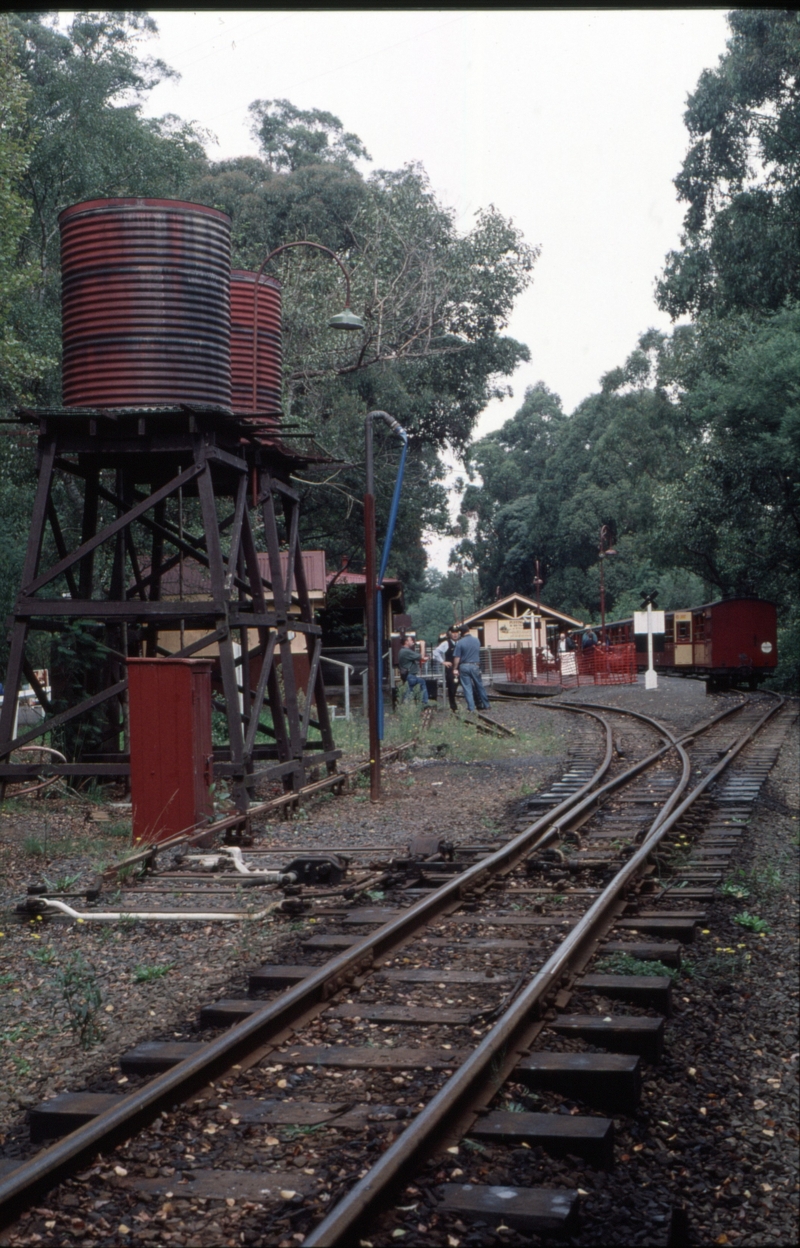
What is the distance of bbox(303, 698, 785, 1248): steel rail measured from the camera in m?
3.06

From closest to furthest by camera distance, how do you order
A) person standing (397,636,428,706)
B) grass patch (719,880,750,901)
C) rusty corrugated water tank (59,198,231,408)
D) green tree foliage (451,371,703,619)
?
grass patch (719,880,750,901) → rusty corrugated water tank (59,198,231,408) → person standing (397,636,428,706) → green tree foliage (451,371,703,619)

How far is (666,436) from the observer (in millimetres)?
49000

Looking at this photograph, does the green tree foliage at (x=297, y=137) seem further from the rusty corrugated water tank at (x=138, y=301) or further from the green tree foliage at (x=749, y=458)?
the rusty corrugated water tank at (x=138, y=301)

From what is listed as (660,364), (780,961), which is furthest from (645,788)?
(660,364)

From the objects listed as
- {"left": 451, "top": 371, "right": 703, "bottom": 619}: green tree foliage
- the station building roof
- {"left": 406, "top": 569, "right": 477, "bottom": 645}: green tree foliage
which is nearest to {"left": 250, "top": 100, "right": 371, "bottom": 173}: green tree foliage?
{"left": 451, "top": 371, "right": 703, "bottom": 619}: green tree foliage

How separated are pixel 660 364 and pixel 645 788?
36.2 metres

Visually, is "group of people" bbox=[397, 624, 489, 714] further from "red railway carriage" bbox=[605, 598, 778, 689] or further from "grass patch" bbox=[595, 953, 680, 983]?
"grass patch" bbox=[595, 953, 680, 983]

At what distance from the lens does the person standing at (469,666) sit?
2328cm

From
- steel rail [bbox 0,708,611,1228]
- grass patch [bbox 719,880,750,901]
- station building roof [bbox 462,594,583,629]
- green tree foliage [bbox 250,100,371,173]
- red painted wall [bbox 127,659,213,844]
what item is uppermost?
green tree foliage [bbox 250,100,371,173]

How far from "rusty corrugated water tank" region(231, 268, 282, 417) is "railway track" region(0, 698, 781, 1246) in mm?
7505

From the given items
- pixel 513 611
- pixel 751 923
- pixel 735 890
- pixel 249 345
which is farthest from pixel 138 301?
pixel 513 611

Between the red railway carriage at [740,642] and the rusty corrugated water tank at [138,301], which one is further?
the red railway carriage at [740,642]

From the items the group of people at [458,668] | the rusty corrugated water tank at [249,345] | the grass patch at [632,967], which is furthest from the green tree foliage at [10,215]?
the grass patch at [632,967]

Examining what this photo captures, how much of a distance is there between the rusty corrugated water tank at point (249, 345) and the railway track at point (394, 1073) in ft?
24.6
